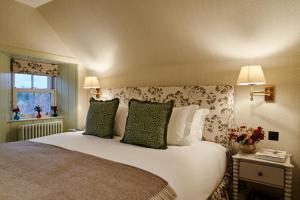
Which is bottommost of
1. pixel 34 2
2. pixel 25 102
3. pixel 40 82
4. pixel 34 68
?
pixel 25 102

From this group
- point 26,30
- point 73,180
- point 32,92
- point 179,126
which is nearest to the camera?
point 73,180

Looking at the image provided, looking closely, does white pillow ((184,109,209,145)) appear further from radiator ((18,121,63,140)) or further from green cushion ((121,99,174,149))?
radiator ((18,121,63,140))

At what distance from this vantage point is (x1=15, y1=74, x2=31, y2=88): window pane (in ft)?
10.5

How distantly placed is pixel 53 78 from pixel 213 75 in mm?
2788

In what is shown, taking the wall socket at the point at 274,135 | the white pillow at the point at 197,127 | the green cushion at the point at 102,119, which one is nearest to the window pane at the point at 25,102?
the green cushion at the point at 102,119

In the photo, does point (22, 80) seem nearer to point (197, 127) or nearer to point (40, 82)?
point (40, 82)

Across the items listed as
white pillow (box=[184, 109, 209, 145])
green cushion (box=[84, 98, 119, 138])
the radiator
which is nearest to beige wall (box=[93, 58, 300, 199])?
white pillow (box=[184, 109, 209, 145])

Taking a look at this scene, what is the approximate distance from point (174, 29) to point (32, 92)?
256 cm

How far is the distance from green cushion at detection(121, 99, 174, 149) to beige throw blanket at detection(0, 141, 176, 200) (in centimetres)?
50

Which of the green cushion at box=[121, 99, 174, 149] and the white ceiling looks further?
the white ceiling

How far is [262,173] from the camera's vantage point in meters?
1.76

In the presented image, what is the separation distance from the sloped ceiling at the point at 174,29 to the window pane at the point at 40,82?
2.70ft

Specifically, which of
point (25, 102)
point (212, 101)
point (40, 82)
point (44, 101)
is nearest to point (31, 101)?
point (25, 102)

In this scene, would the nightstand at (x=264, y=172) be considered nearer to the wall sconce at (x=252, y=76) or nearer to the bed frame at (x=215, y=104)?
the bed frame at (x=215, y=104)
